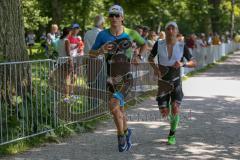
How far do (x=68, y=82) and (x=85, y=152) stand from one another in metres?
1.74

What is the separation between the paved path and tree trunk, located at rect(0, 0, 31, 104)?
94 cm

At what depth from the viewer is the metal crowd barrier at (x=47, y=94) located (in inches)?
279

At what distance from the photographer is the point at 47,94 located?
7926 mm

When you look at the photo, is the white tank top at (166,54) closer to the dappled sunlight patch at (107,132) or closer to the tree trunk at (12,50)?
the dappled sunlight patch at (107,132)

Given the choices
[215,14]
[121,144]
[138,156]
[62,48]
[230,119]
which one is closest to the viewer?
[138,156]

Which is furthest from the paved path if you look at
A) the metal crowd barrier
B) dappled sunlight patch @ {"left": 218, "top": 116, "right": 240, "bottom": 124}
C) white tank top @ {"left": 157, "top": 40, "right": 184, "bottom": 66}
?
white tank top @ {"left": 157, "top": 40, "right": 184, "bottom": 66}

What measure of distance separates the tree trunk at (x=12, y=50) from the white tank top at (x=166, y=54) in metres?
1.96

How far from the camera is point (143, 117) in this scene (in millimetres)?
10156

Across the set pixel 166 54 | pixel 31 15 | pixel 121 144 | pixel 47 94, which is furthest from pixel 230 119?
pixel 31 15

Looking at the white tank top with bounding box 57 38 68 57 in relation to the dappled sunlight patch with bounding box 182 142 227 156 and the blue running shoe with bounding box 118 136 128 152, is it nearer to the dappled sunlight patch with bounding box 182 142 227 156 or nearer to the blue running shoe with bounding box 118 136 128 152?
the dappled sunlight patch with bounding box 182 142 227 156

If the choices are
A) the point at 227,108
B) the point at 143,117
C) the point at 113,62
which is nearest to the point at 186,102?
the point at 227,108

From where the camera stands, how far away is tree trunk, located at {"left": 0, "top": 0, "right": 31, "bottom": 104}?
282 inches

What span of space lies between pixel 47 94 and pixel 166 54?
1.91 meters

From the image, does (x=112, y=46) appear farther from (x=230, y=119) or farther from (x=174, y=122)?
(x=230, y=119)
